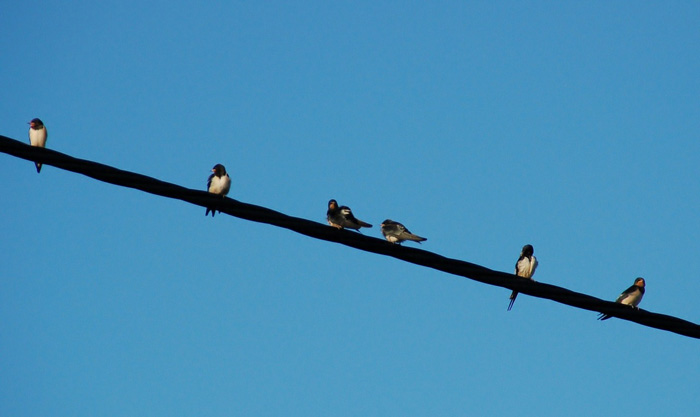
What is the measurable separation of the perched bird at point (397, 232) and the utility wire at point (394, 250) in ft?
16.0

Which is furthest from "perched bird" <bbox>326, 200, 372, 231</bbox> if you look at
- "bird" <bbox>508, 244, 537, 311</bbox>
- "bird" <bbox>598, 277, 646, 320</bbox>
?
"bird" <bbox>598, 277, 646, 320</bbox>

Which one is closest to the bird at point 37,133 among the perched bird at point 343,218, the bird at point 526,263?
the perched bird at point 343,218

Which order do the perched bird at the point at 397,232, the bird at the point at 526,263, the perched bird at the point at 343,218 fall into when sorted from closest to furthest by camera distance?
the perched bird at the point at 343,218 → the perched bird at the point at 397,232 → the bird at the point at 526,263

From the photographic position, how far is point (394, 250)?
6.55 metres

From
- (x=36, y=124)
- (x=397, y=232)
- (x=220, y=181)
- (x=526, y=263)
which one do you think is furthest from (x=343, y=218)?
(x=36, y=124)

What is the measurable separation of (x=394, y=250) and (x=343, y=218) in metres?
4.60

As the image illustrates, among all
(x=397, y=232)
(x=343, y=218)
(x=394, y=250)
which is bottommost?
(x=394, y=250)

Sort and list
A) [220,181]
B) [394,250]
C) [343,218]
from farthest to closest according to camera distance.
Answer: [220,181]
[343,218]
[394,250]

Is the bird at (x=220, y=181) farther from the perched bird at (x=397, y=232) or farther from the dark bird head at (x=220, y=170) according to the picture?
the perched bird at (x=397, y=232)

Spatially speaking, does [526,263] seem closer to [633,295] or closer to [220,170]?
[633,295]

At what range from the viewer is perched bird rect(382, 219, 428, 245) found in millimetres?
11664

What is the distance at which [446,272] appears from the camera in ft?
21.6

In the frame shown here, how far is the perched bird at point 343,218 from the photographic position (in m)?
11.0

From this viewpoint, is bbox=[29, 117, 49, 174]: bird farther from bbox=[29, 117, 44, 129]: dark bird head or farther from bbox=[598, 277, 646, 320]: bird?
bbox=[598, 277, 646, 320]: bird
